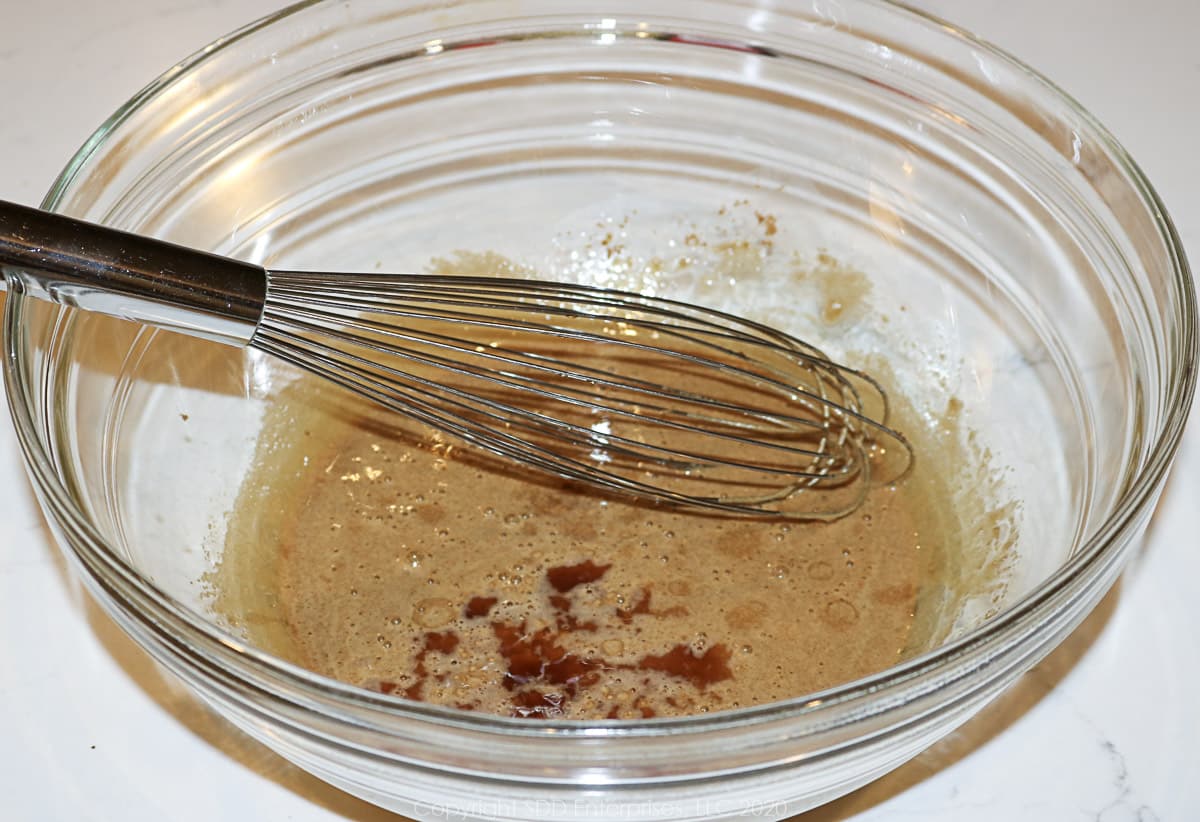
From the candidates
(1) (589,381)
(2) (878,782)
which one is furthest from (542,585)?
(2) (878,782)

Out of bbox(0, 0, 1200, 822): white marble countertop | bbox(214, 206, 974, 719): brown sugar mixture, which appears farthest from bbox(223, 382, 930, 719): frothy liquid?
bbox(0, 0, 1200, 822): white marble countertop

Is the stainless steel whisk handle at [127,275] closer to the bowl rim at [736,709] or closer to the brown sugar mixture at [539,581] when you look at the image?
the bowl rim at [736,709]

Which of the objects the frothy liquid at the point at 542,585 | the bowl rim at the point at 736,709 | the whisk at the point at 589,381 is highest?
the whisk at the point at 589,381

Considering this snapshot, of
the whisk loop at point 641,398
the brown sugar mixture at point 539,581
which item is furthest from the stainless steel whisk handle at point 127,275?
the brown sugar mixture at point 539,581

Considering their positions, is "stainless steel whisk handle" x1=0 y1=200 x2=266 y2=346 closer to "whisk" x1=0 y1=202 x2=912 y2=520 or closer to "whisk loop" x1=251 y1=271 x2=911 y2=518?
"whisk" x1=0 y1=202 x2=912 y2=520

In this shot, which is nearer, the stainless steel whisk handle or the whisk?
the stainless steel whisk handle
